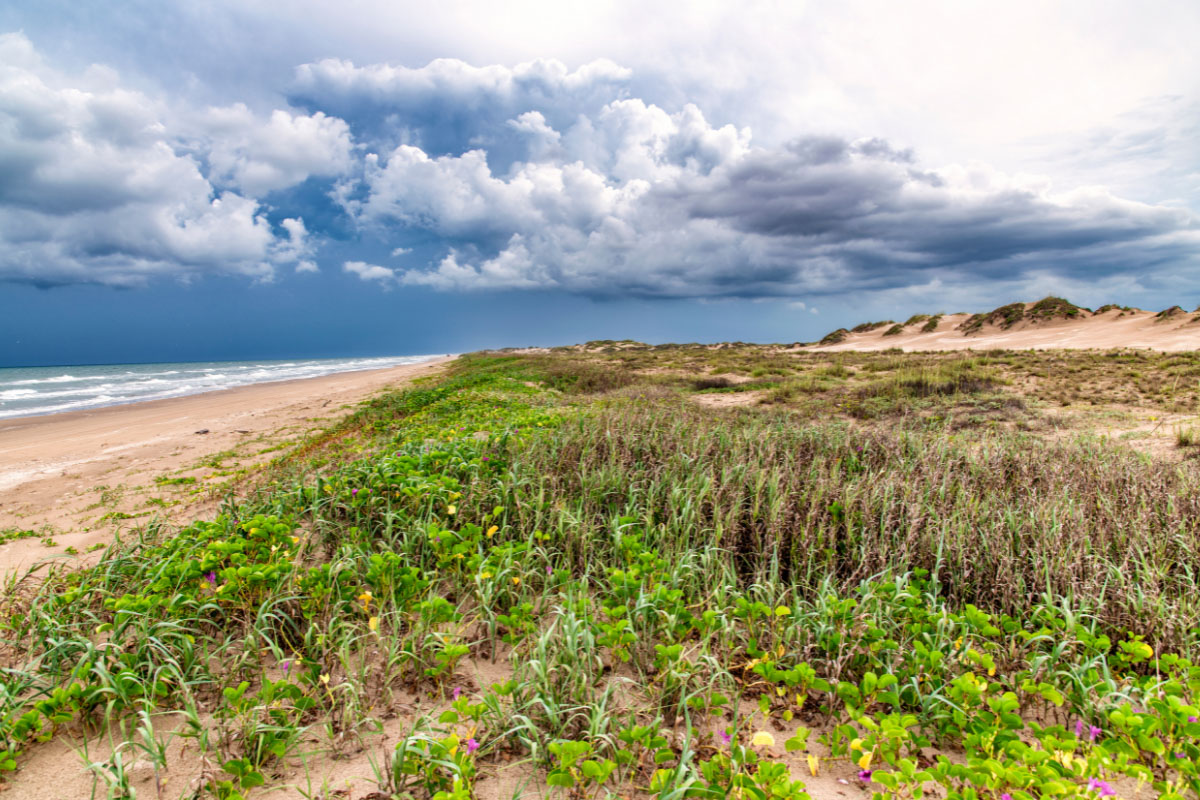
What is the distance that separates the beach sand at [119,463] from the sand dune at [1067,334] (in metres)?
33.6

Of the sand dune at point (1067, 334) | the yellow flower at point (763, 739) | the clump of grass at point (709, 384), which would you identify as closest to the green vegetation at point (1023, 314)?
the sand dune at point (1067, 334)

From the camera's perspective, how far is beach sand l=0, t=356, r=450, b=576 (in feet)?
19.8

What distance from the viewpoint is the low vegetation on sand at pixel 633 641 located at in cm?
212

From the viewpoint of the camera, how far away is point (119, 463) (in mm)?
10211

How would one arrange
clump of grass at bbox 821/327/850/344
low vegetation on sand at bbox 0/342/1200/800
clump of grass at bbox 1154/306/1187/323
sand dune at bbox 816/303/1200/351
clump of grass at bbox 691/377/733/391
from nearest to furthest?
low vegetation on sand at bbox 0/342/1200/800, clump of grass at bbox 691/377/733/391, sand dune at bbox 816/303/1200/351, clump of grass at bbox 1154/306/1187/323, clump of grass at bbox 821/327/850/344

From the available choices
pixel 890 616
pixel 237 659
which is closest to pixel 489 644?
pixel 237 659

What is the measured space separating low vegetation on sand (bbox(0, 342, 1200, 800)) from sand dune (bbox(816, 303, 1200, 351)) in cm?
2815

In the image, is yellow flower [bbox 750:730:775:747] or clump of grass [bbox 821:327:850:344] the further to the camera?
clump of grass [bbox 821:327:850:344]

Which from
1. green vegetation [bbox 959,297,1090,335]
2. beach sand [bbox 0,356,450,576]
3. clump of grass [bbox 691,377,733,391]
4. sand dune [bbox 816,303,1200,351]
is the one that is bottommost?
beach sand [bbox 0,356,450,576]

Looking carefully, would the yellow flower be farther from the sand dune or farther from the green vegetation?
the green vegetation

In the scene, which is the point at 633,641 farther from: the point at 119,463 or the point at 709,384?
the point at 709,384

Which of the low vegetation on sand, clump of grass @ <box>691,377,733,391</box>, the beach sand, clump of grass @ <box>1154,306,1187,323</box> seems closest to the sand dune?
clump of grass @ <box>1154,306,1187,323</box>

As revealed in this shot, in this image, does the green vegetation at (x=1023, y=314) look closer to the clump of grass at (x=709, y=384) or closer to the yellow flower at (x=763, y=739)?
the clump of grass at (x=709, y=384)

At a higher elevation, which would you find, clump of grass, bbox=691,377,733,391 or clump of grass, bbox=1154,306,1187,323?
clump of grass, bbox=1154,306,1187,323
